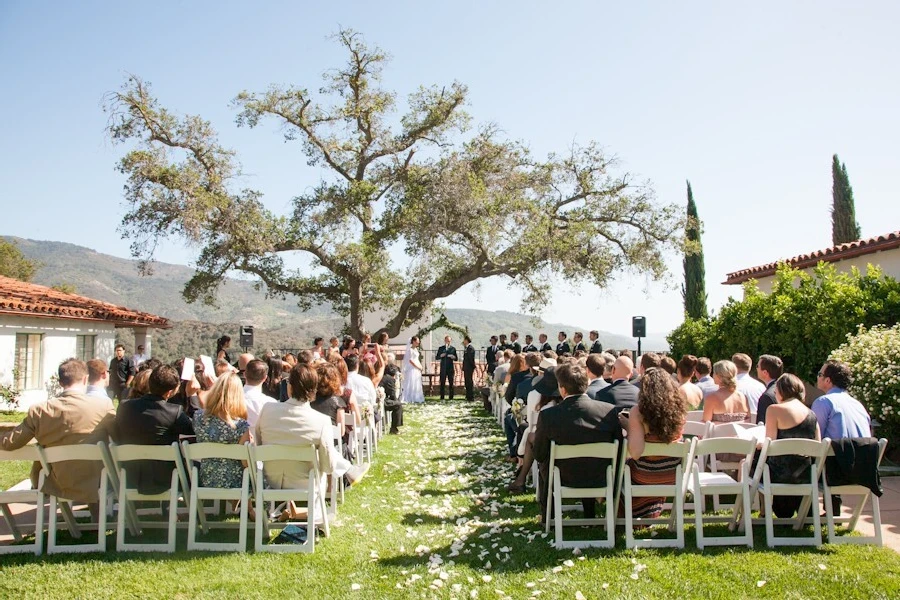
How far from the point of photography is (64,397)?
5.88 metres

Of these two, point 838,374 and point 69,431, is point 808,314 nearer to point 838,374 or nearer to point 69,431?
point 838,374

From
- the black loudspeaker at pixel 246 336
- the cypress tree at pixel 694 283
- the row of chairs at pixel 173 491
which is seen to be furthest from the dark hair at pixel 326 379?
the cypress tree at pixel 694 283

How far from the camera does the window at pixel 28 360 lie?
16.4 metres

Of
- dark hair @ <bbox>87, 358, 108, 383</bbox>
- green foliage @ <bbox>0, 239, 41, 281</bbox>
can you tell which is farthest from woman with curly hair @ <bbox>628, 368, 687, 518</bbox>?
green foliage @ <bbox>0, 239, 41, 281</bbox>

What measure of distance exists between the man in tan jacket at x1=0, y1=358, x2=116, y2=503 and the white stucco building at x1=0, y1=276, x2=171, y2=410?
1099cm

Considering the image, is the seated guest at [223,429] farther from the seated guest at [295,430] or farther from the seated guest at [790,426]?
the seated guest at [790,426]

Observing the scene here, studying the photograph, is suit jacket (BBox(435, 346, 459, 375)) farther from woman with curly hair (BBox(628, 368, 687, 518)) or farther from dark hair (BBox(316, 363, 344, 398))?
woman with curly hair (BBox(628, 368, 687, 518))

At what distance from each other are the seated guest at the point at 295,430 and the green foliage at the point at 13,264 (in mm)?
50911

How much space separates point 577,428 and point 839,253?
12.0 meters

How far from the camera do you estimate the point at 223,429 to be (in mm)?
5906

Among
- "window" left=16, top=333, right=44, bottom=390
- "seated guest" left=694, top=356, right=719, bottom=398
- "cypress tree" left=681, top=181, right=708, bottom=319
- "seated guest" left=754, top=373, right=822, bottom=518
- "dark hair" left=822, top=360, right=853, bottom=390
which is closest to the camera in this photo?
"seated guest" left=754, top=373, right=822, bottom=518

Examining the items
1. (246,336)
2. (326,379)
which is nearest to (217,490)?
(326,379)

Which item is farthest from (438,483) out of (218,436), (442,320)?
(442,320)

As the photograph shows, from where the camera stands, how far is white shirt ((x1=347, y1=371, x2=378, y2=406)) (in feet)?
32.4
